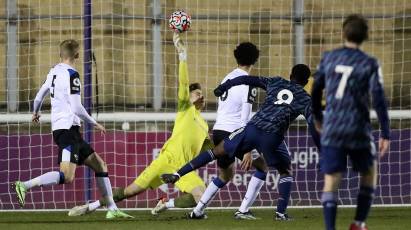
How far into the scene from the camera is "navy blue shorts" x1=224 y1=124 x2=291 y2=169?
1177 centimetres

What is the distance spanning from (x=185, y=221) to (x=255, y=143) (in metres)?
1.16

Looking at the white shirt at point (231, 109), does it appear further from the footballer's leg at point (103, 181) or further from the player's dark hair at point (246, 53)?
the footballer's leg at point (103, 181)

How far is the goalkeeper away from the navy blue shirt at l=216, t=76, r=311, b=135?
1.00m

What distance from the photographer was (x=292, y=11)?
1723cm

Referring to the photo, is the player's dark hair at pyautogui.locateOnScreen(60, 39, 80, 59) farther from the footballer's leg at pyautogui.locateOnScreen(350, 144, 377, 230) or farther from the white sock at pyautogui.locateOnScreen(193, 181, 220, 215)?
the footballer's leg at pyautogui.locateOnScreen(350, 144, 377, 230)

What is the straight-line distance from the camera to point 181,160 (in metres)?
12.9

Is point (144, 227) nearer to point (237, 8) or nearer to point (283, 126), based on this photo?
point (283, 126)

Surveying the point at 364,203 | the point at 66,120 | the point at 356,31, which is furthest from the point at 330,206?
the point at 66,120

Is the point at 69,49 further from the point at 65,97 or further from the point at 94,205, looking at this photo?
the point at 94,205

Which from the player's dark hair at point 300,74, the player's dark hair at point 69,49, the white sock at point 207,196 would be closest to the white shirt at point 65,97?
the player's dark hair at point 69,49

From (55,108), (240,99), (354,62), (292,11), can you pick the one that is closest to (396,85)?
(292,11)

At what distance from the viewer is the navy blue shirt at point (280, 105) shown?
11.8 m

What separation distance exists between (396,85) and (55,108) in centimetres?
693

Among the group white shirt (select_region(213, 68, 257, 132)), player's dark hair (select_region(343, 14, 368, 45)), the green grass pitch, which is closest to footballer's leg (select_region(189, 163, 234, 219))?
the green grass pitch
